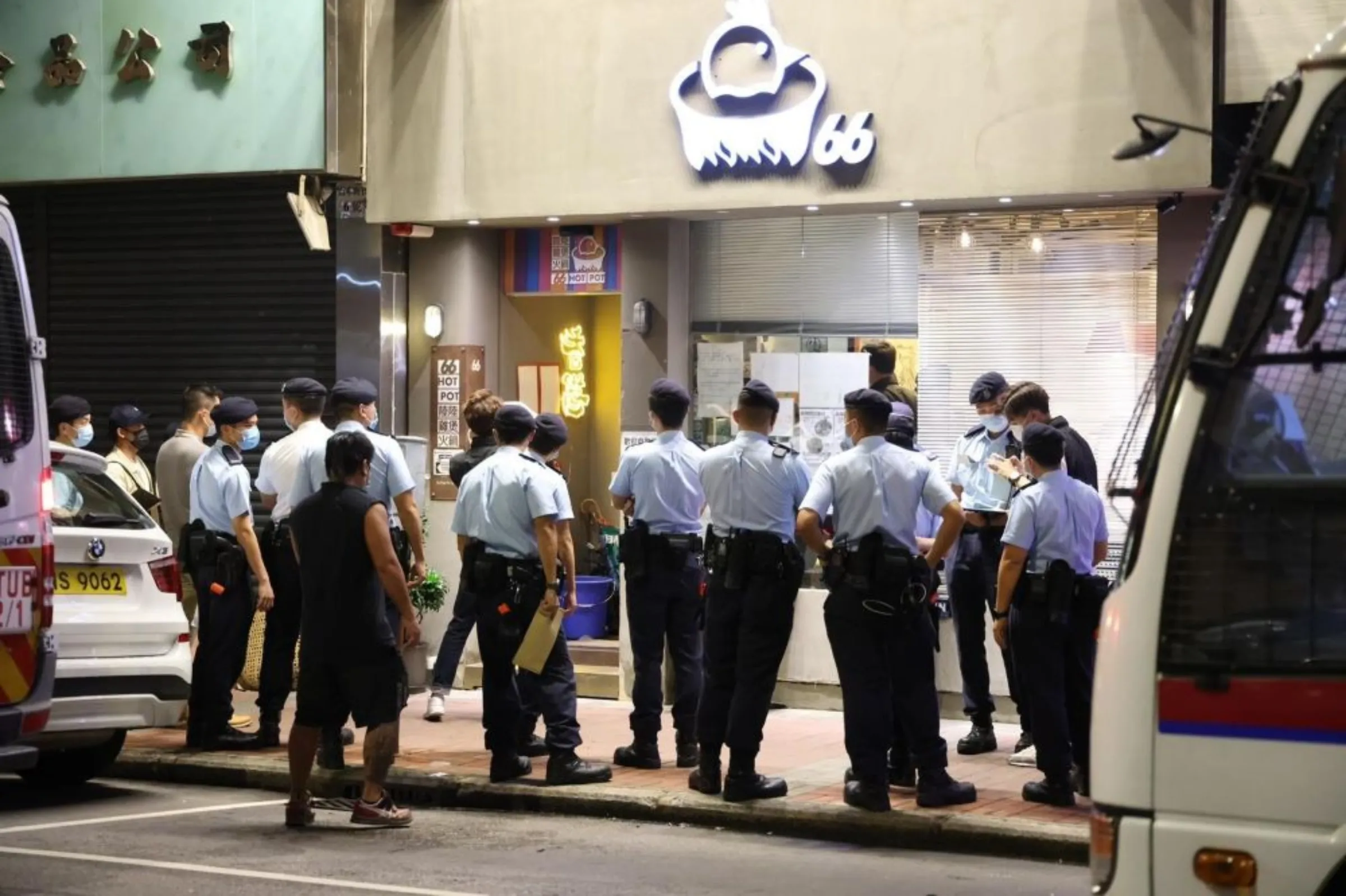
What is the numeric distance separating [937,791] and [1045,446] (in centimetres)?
173

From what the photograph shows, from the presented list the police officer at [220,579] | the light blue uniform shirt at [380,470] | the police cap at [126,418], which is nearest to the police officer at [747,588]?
the light blue uniform shirt at [380,470]

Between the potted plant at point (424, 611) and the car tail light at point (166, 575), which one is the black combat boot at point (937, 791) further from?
the potted plant at point (424, 611)

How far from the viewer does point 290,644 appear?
11.7 metres

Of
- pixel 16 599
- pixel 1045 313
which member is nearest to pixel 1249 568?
pixel 16 599

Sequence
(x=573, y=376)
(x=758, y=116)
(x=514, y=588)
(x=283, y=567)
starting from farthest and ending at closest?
(x=573, y=376) < (x=758, y=116) < (x=283, y=567) < (x=514, y=588)

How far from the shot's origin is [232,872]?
8.59 meters

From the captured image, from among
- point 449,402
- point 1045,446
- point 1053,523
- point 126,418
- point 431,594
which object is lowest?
point 431,594

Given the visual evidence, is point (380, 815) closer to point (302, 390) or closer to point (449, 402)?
point (302, 390)

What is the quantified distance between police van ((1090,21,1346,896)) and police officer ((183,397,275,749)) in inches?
303

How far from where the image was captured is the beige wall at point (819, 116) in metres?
11.9

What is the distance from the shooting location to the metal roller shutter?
1506cm

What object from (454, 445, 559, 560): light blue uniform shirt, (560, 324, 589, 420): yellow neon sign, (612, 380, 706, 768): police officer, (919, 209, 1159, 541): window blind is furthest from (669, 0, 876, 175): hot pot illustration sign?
(454, 445, 559, 560): light blue uniform shirt

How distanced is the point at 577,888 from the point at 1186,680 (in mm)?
4066

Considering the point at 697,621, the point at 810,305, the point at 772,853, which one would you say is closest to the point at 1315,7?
the point at 810,305
